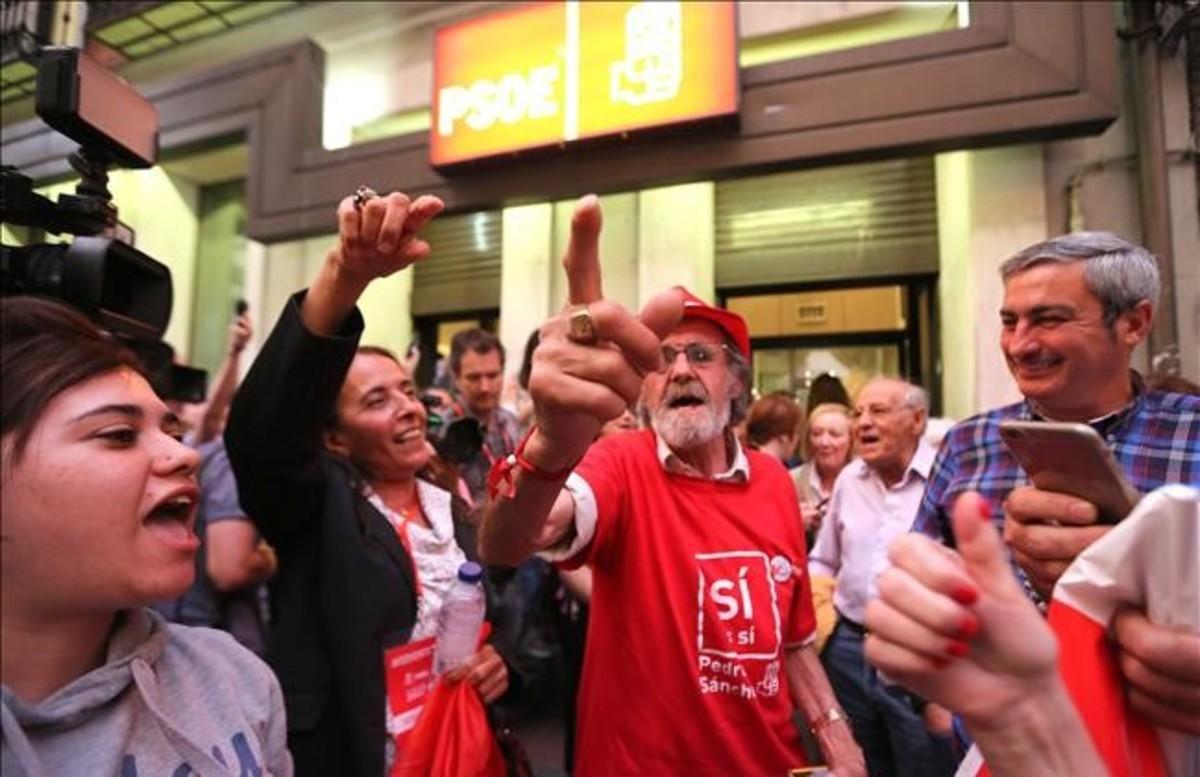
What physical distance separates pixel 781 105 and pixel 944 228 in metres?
1.77

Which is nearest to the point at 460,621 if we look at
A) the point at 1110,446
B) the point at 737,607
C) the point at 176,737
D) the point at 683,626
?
the point at 683,626

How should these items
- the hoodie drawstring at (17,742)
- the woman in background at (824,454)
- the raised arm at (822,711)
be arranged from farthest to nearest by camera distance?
1. the woman in background at (824,454)
2. the raised arm at (822,711)
3. the hoodie drawstring at (17,742)

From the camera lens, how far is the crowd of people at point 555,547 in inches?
35.1

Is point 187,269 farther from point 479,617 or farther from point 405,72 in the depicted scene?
point 479,617

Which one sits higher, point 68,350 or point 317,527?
point 68,350

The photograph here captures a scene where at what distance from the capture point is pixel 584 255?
1085 mm

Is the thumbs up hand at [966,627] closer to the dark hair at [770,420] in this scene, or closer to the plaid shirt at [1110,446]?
the plaid shirt at [1110,446]

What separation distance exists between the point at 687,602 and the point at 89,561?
3.97 feet

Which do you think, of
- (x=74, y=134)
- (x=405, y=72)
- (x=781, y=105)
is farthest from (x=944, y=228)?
(x=74, y=134)

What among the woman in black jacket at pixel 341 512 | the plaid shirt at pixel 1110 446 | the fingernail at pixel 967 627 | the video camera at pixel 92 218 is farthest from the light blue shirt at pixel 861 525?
the video camera at pixel 92 218

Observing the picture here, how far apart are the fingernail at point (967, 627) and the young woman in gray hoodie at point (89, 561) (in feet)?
3.25

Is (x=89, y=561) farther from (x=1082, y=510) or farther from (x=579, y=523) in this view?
(x=1082, y=510)

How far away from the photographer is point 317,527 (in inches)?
67.8

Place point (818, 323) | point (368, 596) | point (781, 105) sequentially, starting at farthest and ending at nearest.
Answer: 1. point (818, 323)
2. point (781, 105)
3. point (368, 596)
